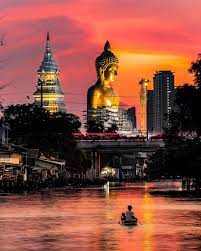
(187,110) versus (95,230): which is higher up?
(187,110)

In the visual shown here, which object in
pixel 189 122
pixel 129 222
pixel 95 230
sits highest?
pixel 189 122

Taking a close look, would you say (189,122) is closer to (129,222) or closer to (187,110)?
(187,110)

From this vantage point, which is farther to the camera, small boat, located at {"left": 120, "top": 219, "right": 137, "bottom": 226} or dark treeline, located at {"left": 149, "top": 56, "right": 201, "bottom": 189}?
dark treeline, located at {"left": 149, "top": 56, "right": 201, "bottom": 189}

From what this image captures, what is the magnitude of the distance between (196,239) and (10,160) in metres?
82.7

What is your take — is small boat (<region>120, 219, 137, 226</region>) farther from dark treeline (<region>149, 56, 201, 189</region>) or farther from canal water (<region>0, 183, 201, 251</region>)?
dark treeline (<region>149, 56, 201, 189</region>)

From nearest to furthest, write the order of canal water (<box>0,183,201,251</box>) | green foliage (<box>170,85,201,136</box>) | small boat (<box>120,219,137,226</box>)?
canal water (<box>0,183,201,251</box>)
small boat (<box>120,219,137,226</box>)
green foliage (<box>170,85,201,136</box>)

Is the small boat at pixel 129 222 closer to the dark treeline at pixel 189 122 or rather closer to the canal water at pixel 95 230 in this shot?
the canal water at pixel 95 230

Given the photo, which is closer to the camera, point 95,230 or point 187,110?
point 95,230

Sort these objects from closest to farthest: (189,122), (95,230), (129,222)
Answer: (95,230) → (129,222) → (189,122)

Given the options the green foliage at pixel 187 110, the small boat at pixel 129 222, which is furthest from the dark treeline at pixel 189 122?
the small boat at pixel 129 222

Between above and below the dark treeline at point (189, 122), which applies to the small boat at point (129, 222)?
below

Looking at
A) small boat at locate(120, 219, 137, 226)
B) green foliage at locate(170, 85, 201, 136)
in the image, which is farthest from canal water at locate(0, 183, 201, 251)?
green foliage at locate(170, 85, 201, 136)

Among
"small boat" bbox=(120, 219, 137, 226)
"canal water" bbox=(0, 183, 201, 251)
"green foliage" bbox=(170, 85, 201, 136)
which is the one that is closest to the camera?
"canal water" bbox=(0, 183, 201, 251)

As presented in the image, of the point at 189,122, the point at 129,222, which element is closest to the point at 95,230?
the point at 129,222
